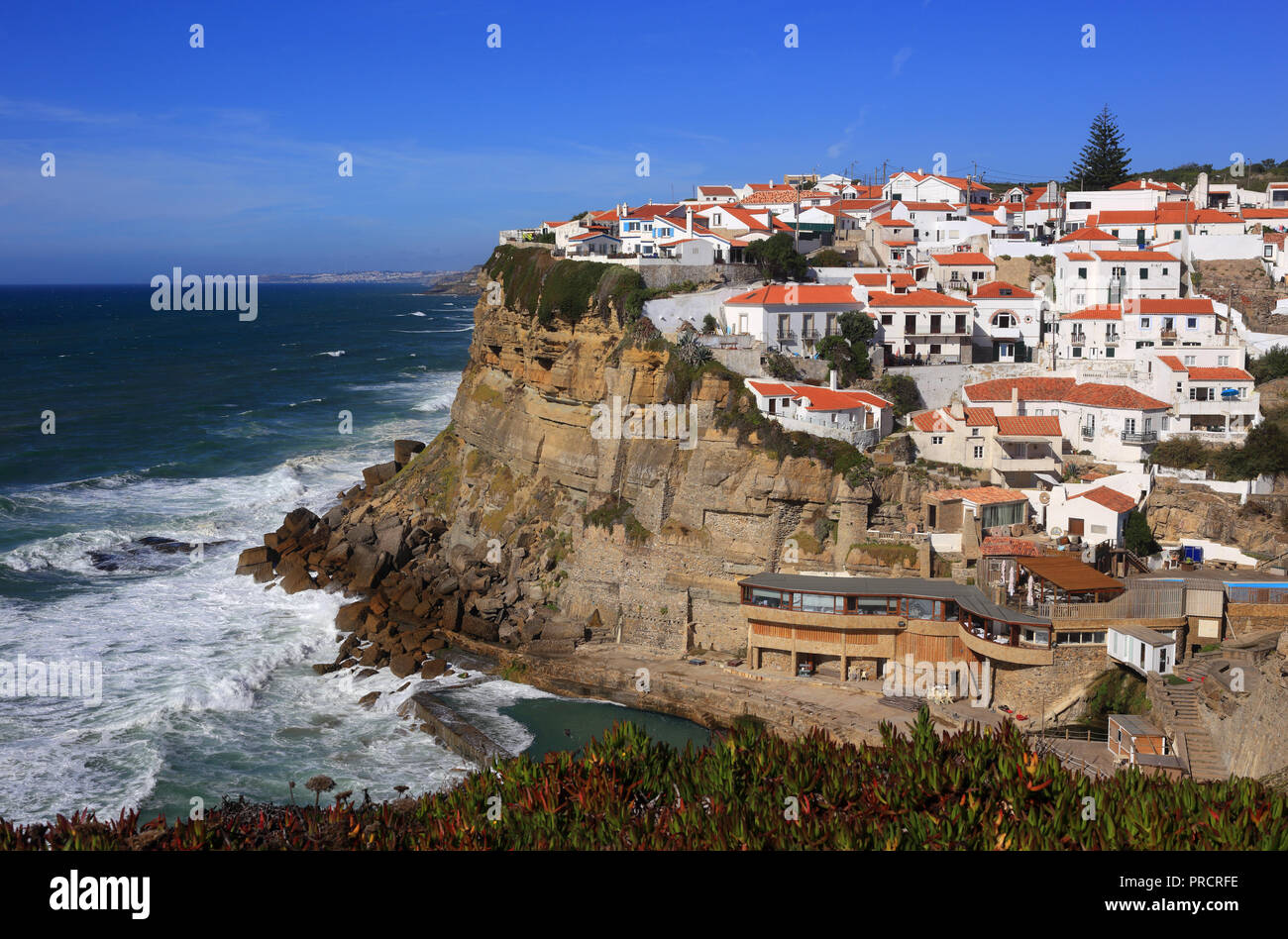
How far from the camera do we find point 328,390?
8512 cm

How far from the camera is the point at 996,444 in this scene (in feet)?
114

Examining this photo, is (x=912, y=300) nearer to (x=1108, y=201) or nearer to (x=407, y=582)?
(x=1108, y=201)

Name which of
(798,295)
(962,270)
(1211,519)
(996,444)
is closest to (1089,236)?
(962,270)

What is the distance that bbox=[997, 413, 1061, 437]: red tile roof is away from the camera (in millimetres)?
34875

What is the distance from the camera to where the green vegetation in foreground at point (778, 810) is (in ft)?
45.7

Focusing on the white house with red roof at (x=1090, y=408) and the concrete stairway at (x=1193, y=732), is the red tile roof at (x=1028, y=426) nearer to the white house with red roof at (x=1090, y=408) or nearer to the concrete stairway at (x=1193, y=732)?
the white house with red roof at (x=1090, y=408)

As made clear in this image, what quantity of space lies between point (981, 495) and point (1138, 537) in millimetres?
4486

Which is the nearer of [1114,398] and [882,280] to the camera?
[1114,398]

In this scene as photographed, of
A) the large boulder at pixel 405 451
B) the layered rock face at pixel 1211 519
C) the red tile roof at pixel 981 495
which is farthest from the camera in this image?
the large boulder at pixel 405 451

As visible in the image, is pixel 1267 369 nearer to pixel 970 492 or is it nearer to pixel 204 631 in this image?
pixel 970 492

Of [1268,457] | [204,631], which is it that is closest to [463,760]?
[204,631]

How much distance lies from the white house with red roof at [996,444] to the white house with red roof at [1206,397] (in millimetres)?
3930

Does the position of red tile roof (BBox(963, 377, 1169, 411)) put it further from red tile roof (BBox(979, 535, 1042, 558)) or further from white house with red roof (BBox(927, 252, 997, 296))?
white house with red roof (BBox(927, 252, 997, 296))

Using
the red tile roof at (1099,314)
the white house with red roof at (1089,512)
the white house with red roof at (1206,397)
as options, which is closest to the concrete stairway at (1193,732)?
the white house with red roof at (1089,512)
